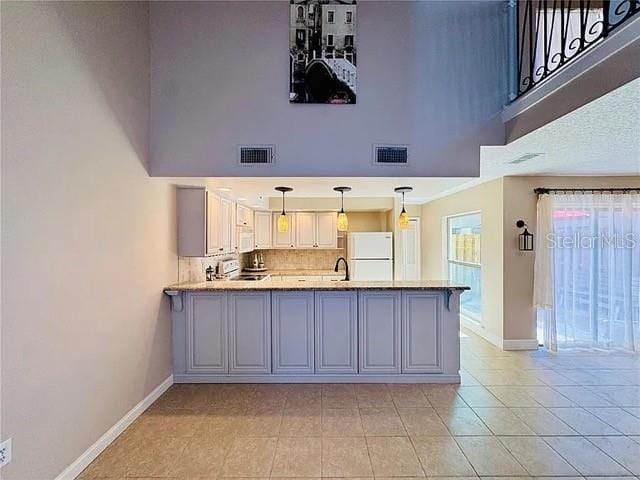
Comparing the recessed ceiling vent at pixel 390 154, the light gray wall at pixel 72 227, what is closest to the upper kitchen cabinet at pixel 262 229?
the light gray wall at pixel 72 227

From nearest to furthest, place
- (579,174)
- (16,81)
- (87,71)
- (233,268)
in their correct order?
(16,81) → (87,71) → (579,174) → (233,268)

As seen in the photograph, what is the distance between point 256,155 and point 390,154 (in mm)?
1235

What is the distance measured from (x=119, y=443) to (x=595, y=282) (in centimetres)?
554

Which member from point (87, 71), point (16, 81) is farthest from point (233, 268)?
point (16, 81)

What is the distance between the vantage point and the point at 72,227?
7.65 feet

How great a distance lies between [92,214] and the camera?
2.53 m

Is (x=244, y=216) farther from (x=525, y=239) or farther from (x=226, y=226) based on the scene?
(x=525, y=239)

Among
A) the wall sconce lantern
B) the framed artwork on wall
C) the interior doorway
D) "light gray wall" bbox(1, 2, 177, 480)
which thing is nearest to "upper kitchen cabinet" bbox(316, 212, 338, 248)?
the interior doorway

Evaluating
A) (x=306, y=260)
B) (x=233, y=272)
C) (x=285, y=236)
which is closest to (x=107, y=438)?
(x=233, y=272)

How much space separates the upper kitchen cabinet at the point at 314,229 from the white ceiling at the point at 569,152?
2114mm

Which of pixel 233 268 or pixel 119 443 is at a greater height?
pixel 233 268

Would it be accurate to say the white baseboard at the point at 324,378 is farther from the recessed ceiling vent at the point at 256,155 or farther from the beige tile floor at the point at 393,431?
the recessed ceiling vent at the point at 256,155

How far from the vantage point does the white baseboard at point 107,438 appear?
91.8 inches

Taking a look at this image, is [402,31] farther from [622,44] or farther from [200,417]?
[200,417]
